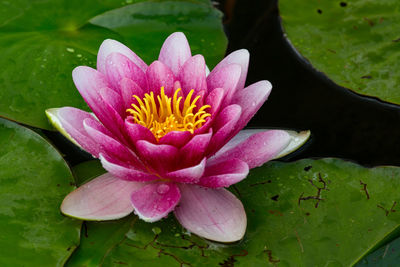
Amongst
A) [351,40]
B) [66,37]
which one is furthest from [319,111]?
[66,37]

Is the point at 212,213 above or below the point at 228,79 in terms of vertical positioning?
below

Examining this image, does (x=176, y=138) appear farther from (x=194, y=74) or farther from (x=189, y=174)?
(x=194, y=74)

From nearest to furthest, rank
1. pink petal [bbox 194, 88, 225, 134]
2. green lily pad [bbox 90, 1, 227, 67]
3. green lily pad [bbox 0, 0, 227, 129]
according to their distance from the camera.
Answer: pink petal [bbox 194, 88, 225, 134], green lily pad [bbox 0, 0, 227, 129], green lily pad [bbox 90, 1, 227, 67]

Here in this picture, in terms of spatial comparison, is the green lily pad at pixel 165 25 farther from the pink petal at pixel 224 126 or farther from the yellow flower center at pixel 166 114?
the pink petal at pixel 224 126

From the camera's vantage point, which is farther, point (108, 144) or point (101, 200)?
point (101, 200)

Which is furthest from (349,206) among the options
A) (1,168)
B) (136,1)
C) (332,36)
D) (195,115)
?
(136,1)

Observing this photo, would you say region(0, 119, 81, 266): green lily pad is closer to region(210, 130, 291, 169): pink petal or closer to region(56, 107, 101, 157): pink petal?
region(56, 107, 101, 157): pink petal

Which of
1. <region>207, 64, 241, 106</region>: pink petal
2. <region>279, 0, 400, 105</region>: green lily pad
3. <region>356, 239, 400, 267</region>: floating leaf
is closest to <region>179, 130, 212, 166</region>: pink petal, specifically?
<region>207, 64, 241, 106</region>: pink petal
